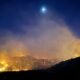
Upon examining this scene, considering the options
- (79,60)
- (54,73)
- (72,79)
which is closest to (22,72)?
(54,73)

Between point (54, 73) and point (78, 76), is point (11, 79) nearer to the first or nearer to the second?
point (54, 73)

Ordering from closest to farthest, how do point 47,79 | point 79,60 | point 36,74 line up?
1. point 47,79
2. point 36,74
3. point 79,60

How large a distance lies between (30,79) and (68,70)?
1025 cm

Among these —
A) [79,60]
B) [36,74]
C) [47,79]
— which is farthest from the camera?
[79,60]

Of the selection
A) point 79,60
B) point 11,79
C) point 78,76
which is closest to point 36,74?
point 11,79

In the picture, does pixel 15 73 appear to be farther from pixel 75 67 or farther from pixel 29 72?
pixel 75 67

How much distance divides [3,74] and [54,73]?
12.4 metres

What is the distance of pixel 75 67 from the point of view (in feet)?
185

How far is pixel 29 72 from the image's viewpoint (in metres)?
55.7

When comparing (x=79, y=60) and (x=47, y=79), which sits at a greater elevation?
(x=79, y=60)

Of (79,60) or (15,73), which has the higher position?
(79,60)

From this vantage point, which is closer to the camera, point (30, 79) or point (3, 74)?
point (30, 79)

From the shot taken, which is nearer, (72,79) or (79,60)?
(72,79)

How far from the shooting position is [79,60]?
61.7 meters
